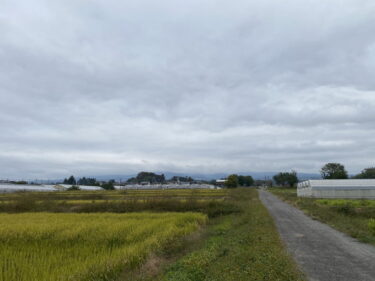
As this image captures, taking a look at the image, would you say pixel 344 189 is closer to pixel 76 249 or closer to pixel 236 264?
pixel 236 264

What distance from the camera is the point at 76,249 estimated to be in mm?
10211

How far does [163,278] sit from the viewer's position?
23.3 feet

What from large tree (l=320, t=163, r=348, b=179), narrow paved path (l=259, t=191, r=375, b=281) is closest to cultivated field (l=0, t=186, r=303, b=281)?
narrow paved path (l=259, t=191, r=375, b=281)

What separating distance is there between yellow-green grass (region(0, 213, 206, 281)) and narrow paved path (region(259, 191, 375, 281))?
15.4 ft

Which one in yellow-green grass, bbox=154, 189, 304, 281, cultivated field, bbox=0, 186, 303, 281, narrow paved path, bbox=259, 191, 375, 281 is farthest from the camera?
narrow paved path, bbox=259, 191, 375, 281

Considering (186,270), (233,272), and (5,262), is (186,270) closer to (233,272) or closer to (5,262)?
(233,272)

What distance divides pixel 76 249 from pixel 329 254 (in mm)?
8844

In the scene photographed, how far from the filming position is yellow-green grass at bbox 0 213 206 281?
733cm

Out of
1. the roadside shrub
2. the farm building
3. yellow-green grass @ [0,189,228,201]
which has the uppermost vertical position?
the farm building

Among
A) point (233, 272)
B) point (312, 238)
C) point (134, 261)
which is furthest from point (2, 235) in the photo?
point (312, 238)

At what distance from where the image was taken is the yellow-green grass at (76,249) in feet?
24.0

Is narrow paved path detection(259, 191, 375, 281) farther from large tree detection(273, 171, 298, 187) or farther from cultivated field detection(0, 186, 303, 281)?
large tree detection(273, 171, 298, 187)

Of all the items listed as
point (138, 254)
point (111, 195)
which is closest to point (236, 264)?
point (138, 254)

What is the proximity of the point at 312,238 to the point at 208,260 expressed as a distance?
6.41 m
